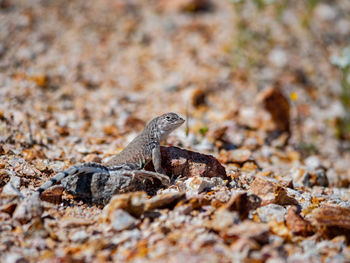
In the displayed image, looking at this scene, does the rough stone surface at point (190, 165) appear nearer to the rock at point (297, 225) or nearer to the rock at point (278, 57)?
the rock at point (297, 225)

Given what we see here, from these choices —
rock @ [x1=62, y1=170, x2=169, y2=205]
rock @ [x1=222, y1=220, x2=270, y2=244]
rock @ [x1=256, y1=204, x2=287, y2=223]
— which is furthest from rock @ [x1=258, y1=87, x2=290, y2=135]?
rock @ [x1=222, y1=220, x2=270, y2=244]

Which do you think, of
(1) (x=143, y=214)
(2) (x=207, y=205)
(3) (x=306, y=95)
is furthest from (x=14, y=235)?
(3) (x=306, y=95)

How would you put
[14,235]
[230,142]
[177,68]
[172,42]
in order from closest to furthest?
[14,235]
[230,142]
[177,68]
[172,42]

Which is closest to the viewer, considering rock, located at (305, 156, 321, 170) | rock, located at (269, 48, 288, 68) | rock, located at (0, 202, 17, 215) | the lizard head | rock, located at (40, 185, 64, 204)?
rock, located at (0, 202, 17, 215)

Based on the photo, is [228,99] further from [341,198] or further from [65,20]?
[65,20]

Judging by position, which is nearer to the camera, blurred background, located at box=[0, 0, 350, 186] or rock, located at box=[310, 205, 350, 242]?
rock, located at box=[310, 205, 350, 242]

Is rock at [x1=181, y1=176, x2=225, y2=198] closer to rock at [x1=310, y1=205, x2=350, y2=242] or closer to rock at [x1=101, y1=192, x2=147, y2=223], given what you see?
rock at [x1=101, y1=192, x2=147, y2=223]

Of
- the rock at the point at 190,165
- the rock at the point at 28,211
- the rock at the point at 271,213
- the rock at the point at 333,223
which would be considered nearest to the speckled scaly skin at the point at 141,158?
the rock at the point at 190,165
